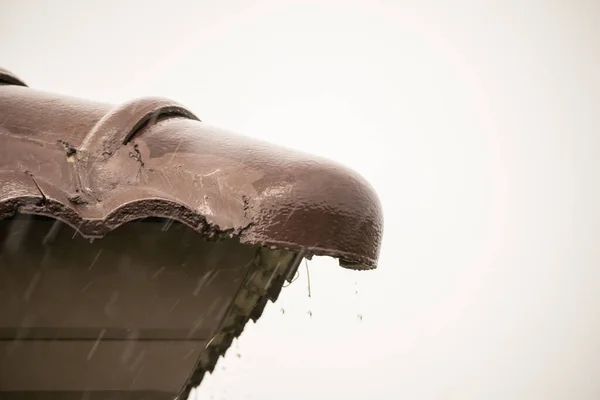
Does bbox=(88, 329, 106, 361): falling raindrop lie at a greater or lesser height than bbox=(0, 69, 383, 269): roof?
lesser

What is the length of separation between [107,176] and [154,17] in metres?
182

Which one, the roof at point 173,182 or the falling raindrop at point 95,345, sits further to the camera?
the falling raindrop at point 95,345

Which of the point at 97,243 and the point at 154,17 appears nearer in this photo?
the point at 97,243

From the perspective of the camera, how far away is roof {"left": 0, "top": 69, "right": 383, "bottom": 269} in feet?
3.11

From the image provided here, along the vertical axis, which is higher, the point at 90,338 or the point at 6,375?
the point at 90,338

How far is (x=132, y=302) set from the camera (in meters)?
1.30

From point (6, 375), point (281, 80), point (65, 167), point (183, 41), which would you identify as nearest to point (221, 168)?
point (65, 167)

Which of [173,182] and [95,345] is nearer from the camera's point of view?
[173,182]

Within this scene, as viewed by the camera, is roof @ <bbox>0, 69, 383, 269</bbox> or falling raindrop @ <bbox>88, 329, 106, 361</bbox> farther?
falling raindrop @ <bbox>88, 329, 106, 361</bbox>

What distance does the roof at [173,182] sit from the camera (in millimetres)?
949

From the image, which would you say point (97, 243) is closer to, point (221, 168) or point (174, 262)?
point (174, 262)

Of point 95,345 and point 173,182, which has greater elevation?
point 173,182

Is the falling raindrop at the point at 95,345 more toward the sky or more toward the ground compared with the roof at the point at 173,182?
more toward the ground

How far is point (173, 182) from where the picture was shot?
1008mm
